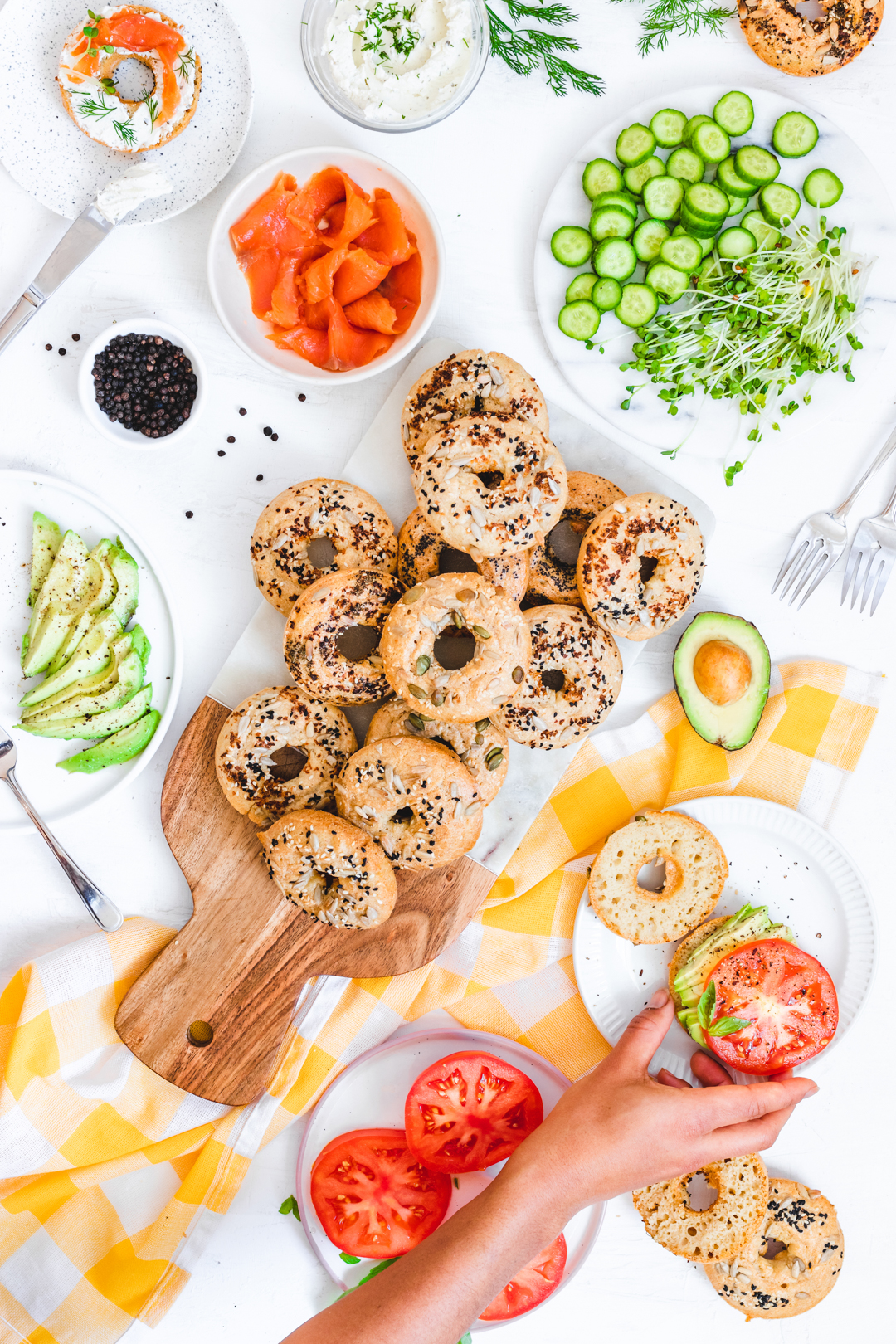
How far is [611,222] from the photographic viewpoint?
9.29ft

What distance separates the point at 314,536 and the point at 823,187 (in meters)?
2.00

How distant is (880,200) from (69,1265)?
4541mm

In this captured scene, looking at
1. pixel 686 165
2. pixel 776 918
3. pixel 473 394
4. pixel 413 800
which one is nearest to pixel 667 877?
pixel 776 918

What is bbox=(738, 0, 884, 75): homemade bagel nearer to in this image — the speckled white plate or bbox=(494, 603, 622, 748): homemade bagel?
the speckled white plate

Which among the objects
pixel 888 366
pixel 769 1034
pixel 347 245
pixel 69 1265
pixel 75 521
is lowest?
pixel 69 1265

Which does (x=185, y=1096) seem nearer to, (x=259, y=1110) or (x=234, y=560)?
(x=259, y=1110)

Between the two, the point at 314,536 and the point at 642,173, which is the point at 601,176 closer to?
the point at 642,173

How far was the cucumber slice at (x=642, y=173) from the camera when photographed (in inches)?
112

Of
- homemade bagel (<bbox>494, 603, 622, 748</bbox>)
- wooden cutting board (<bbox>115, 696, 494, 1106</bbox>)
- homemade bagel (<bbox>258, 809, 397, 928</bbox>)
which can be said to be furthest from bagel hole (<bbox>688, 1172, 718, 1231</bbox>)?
homemade bagel (<bbox>494, 603, 622, 748</bbox>)

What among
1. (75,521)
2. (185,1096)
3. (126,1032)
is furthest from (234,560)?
(185,1096)

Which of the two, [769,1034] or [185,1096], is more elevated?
[769,1034]

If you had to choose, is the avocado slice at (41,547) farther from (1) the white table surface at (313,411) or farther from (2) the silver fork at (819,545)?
(2) the silver fork at (819,545)

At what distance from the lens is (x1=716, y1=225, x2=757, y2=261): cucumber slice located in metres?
2.85

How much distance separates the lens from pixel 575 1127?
2803 mm
